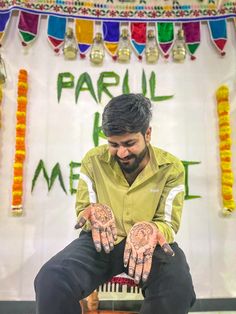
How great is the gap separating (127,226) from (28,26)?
1812mm

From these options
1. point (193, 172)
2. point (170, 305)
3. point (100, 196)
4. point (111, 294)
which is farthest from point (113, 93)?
point (170, 305)

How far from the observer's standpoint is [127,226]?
1.53 m

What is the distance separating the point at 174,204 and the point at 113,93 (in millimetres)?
1333

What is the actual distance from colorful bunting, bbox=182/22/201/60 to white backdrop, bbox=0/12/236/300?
53 mm

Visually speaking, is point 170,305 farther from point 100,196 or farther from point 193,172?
point 193,172

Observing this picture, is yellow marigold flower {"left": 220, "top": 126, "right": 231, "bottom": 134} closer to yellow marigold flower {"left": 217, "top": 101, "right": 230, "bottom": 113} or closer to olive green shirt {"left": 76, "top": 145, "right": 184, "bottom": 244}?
yellow marigold flower {"left": 217, "top": 101, "right": 230, "bottom": 113}

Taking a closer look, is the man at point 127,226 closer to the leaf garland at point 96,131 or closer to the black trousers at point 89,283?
the black trousers at point 89,283

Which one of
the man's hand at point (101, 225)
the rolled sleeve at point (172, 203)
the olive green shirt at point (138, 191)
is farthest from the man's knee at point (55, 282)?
the rolled sleeve at point (172, 203)

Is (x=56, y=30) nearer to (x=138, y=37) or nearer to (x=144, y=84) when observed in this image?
(x=138, y=37)

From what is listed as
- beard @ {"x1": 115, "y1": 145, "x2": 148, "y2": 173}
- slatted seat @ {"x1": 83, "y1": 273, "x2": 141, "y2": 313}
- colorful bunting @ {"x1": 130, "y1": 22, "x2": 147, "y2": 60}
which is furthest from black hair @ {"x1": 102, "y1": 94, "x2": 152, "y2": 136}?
colorful bunting @ {"x1": 130, "y1": 22, "x2": 147, "y2": 60}

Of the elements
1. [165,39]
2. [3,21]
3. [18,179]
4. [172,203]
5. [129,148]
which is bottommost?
[172,203]

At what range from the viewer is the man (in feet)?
3.75

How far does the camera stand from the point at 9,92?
8.34 feet

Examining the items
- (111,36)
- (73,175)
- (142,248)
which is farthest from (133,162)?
(111,36)
